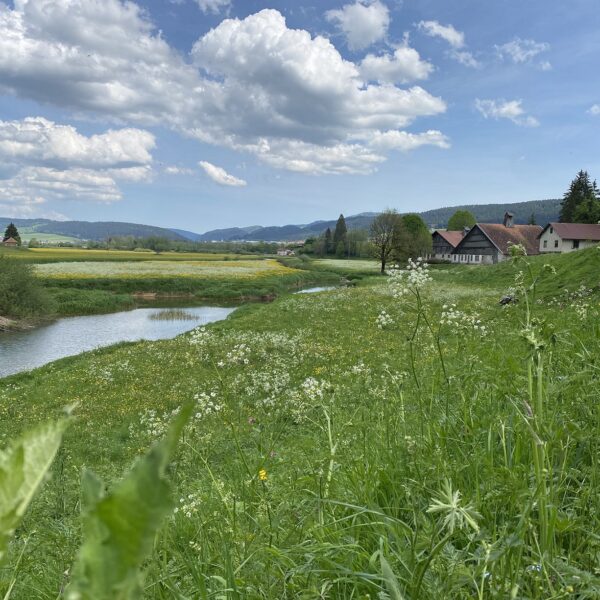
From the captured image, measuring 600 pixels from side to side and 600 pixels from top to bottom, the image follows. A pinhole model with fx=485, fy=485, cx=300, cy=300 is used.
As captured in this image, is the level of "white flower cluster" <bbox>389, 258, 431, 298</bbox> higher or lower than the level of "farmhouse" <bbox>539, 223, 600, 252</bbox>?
lower

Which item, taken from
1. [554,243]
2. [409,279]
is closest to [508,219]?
[554,243]

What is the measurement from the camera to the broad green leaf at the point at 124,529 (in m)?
0.33

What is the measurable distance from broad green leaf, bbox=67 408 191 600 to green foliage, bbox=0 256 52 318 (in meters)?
41.8

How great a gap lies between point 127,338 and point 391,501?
1214 inches

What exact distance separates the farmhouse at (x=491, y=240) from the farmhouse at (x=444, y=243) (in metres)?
11.6

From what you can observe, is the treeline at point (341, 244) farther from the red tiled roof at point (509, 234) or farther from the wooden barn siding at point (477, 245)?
the red tiled roof at point (509, 234)

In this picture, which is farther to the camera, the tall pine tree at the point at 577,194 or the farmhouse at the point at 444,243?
the farmhouse at the point at 444,243

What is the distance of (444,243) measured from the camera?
9681cm

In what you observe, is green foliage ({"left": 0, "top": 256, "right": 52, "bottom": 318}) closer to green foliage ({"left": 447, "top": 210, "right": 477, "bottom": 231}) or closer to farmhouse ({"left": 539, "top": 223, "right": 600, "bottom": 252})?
farmhouse ({"left": 539, "top": 223, "right": 600, "bottom": 252})

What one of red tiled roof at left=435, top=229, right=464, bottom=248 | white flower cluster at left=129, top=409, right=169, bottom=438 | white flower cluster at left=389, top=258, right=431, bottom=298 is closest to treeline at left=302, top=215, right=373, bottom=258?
red tiled roof at left=435, top=229, right=464, bottom=248

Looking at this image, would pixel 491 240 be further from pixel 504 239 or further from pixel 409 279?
pixel 409 279

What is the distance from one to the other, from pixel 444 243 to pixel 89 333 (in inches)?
3068

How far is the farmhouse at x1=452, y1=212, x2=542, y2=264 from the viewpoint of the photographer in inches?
2827

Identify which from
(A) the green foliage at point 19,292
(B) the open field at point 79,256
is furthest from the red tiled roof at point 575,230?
(B) the open field at point 79,256
